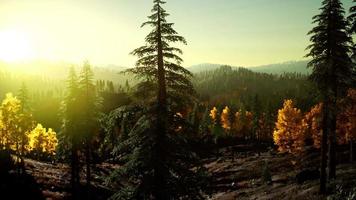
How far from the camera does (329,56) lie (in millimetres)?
31391

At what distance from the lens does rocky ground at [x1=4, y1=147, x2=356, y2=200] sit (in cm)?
4125

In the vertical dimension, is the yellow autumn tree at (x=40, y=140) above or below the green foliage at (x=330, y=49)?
below

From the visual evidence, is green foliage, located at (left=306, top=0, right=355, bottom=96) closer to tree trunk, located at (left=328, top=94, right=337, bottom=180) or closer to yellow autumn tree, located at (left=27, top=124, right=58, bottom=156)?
tree trunk, located at (left=328, top=94, right=337, bottom=180)

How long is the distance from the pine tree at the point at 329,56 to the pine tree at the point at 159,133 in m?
17.6

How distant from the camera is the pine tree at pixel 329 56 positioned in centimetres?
3122

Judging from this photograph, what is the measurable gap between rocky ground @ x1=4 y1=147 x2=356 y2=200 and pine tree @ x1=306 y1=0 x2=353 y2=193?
7.53 meters

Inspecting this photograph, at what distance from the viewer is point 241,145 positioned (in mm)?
119188

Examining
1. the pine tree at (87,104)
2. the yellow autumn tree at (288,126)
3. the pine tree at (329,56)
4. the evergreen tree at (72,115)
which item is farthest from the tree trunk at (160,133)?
the yellow autumn tree at (288,126)

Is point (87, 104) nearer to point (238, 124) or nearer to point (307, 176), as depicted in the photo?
point (307, 176)

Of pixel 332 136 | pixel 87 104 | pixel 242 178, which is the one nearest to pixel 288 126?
pixel 242 178

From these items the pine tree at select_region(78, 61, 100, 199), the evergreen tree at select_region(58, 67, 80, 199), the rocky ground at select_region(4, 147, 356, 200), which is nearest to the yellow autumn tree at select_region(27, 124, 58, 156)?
the rocky ground at select_region(4, 147, 356, 200)

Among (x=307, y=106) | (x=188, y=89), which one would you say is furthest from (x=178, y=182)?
(x=307, y=106)

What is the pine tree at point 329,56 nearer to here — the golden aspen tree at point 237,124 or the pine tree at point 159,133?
the pine tree at point 159,133

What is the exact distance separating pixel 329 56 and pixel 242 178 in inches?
1876
